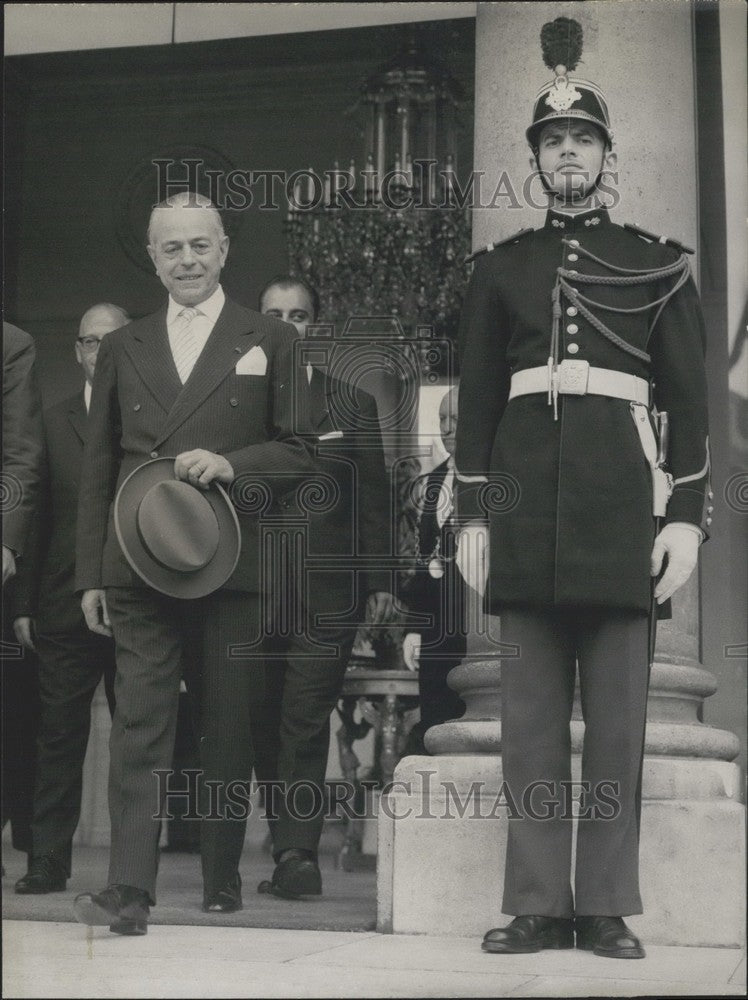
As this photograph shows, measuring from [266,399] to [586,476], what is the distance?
100 cm

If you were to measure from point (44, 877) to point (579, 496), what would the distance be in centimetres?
217

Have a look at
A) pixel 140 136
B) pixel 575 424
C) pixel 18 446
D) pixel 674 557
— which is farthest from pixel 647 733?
pixel 140 136

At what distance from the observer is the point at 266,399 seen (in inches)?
187

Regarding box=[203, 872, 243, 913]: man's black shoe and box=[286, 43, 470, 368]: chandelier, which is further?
box=[286, 43, 470, 368]: chandelier

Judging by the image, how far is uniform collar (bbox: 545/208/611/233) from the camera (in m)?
4.36

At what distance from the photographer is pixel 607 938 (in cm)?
403

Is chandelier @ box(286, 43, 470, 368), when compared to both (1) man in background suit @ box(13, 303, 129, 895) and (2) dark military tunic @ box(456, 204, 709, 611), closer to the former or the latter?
(1) man in background suit @ box(13, 303, 129, 895)

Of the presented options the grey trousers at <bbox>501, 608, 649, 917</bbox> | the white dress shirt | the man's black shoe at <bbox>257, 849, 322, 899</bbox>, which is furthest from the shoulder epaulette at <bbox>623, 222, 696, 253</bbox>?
the man's black shoe at <bbox>257, 849, 322, 899</bbox>

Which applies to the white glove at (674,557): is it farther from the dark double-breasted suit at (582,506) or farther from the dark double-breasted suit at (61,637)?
the dark double-breasted suit at (61,637)

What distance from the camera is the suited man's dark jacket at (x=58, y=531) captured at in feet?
18.2

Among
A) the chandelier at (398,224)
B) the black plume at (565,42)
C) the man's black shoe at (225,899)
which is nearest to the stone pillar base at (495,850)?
the man's black shoe at (225,899)

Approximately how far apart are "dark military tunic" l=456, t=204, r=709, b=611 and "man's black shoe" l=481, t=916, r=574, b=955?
2.46 ft

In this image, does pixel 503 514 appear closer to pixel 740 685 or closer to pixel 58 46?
pixel 58 46

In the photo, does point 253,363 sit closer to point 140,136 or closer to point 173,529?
point 173,529
